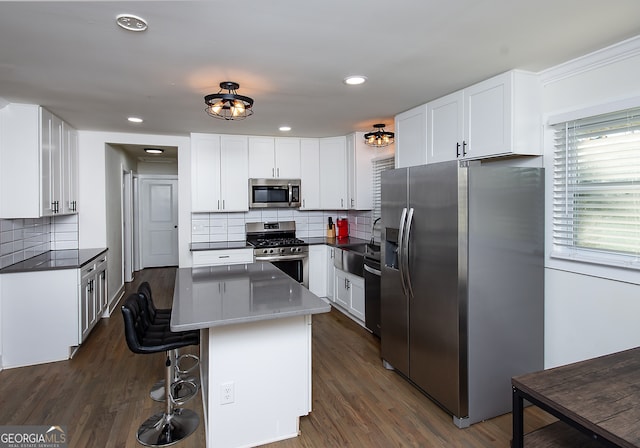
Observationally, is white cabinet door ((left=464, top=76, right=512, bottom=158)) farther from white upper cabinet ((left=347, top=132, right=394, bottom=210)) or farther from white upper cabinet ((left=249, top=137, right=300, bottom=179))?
white upper cabinet ((left=249, top=137, right=300, bottom=179))

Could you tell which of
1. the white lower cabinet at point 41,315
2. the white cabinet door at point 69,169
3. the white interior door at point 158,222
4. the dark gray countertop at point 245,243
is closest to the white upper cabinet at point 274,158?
the dark gray countertop at point 245,243

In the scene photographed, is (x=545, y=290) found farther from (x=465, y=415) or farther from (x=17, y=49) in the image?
(x=17, y=49)

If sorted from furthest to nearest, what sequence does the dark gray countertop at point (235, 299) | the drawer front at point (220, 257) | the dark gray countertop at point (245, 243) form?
the dark gray countertop at point (245, 243)
the drawer front at point (220, 257)
the dark gray countertop at point (235, 299)

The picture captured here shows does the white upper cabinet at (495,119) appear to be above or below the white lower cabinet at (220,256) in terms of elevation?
above

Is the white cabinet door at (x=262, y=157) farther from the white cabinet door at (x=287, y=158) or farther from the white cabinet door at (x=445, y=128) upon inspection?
the white cabinet door at (x=445, y=128)

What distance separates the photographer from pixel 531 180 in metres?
2.54

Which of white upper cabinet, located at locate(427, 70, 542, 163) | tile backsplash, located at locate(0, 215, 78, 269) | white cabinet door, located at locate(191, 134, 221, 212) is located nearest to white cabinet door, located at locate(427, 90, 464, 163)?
white upper cabinet, located at locate(427, 70, 542, 163)

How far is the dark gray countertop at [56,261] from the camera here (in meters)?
3.31

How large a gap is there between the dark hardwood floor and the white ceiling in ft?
7.68

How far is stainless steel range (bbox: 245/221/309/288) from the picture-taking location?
15.7 ft

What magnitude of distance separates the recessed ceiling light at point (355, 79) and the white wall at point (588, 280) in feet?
4.11

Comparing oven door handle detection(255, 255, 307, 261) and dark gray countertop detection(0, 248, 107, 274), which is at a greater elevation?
dark gray countertop detection(0, 248, 107, 274)

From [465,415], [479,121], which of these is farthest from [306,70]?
[465,415]

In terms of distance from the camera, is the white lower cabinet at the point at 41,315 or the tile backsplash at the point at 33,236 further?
the tile backsplash at the point at 33,236
